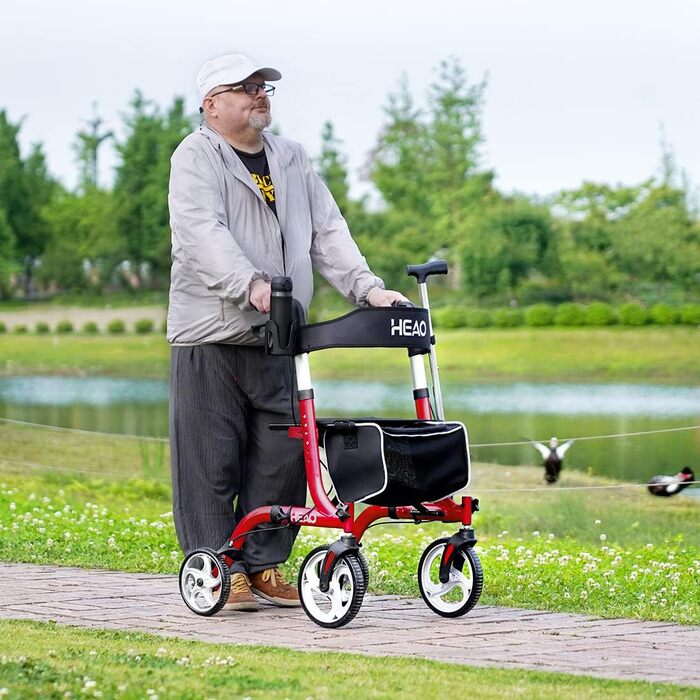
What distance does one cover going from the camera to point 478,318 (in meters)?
18.0

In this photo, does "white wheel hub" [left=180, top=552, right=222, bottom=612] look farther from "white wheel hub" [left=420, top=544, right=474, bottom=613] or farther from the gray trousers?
"white wheel hub" [left=420, top=544, right=474, bottom=613]

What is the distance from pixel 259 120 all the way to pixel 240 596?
1.47 m

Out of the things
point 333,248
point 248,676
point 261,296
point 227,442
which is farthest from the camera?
point 333,248

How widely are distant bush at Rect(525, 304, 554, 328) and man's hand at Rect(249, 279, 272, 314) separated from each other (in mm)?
14098

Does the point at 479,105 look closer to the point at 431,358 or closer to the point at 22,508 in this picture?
the point at 22,508

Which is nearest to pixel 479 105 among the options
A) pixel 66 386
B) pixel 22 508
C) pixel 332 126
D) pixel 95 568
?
pixel 332 126

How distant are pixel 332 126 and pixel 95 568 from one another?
42.5ft

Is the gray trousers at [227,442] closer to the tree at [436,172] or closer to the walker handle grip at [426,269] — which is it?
the walker handle grip at [426,269]

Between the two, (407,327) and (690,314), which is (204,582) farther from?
(690,314)

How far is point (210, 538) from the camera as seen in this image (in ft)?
15.6

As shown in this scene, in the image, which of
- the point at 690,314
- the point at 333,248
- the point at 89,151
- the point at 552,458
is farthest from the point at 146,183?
the point at 333,248

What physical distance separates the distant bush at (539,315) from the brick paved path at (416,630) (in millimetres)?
13480

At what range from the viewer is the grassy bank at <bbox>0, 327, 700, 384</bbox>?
17.9 meters

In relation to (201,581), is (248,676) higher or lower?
lower
